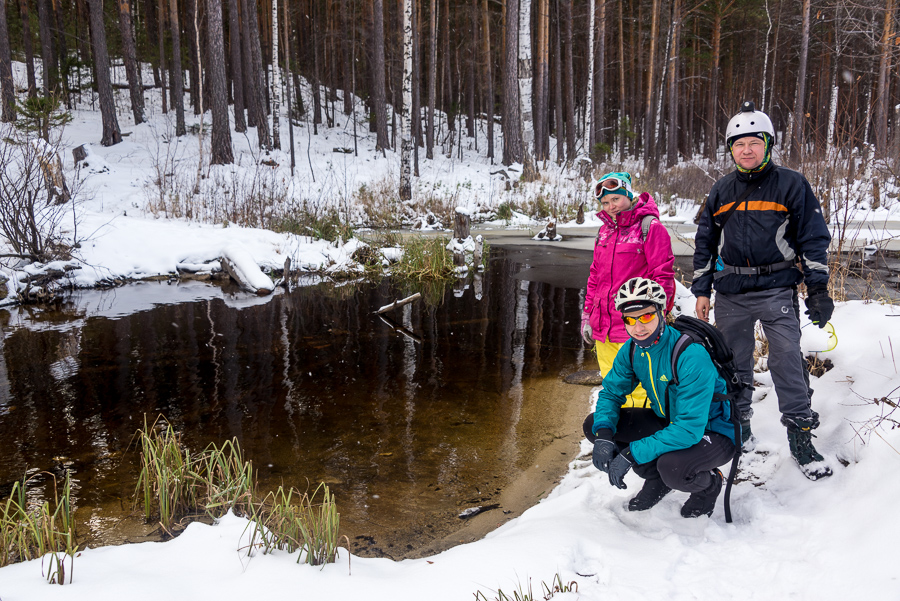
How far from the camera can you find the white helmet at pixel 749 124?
293 cm

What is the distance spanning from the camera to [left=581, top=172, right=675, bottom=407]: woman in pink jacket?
11.0 feet

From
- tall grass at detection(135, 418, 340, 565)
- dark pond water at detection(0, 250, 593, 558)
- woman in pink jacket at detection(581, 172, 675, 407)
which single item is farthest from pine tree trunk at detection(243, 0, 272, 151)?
woman in pink jacket at detection(581, 172, 675, 407)

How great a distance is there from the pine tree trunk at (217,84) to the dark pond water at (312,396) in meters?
11.1

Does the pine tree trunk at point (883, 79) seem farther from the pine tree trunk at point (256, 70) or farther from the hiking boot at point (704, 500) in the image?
the pine tree trunk at point (256, 70)

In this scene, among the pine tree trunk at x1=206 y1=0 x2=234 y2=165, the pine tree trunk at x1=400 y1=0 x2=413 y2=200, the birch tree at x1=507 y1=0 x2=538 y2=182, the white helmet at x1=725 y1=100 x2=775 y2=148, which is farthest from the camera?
the birch tree at x1=507 y1=0 x2=538 y2=182

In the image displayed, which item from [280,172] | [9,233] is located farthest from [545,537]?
[280,172]

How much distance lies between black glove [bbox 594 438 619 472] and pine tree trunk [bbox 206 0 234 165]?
60.2ft

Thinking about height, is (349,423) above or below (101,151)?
below

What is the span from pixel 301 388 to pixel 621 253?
127 inches

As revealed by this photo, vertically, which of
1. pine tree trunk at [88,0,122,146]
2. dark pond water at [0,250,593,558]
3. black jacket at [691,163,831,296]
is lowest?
dark pond water at [0,250,593,558]

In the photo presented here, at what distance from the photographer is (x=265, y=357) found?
20.6ft

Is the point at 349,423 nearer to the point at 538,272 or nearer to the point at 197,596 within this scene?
the point at 197,596

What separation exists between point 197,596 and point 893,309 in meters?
4.39

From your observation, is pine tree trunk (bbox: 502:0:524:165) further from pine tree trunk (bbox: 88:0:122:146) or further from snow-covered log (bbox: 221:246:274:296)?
pine tree trunk (bbox: 88:0:122:146)
